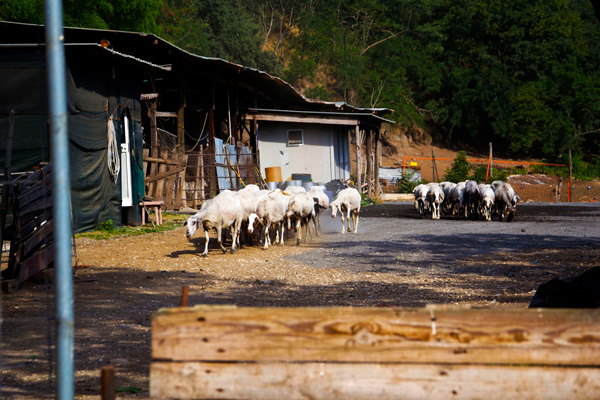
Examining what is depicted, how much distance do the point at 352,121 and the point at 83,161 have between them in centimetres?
1519

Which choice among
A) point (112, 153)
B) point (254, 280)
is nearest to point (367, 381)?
point (254, 280)

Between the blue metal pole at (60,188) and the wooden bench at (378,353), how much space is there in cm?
35

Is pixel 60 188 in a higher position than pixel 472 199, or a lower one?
higher

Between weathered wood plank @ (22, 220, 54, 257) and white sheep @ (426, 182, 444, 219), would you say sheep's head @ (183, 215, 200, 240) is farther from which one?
white sheep @ (426, 182, 444, 219)

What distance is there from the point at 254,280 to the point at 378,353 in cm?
713

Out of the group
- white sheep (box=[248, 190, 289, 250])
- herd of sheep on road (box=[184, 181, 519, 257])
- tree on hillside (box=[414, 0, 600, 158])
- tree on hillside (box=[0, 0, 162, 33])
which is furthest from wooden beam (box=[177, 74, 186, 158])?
tree on hillside (box=[414, 0, 600, 158])

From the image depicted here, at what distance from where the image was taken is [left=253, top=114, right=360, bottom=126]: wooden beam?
85.5 ft

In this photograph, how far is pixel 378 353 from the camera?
2.63 metres

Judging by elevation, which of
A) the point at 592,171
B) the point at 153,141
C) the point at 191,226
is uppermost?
the point at 153,141

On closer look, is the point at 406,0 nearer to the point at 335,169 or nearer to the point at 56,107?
the point at 335,169

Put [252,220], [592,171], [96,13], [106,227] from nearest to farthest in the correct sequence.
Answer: [252,220], [106,227], [96,13], [592,171]

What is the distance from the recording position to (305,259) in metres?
11.8

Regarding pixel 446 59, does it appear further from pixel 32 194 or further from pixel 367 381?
pixel 367 381

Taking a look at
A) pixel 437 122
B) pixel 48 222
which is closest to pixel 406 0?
pixel 437 122
